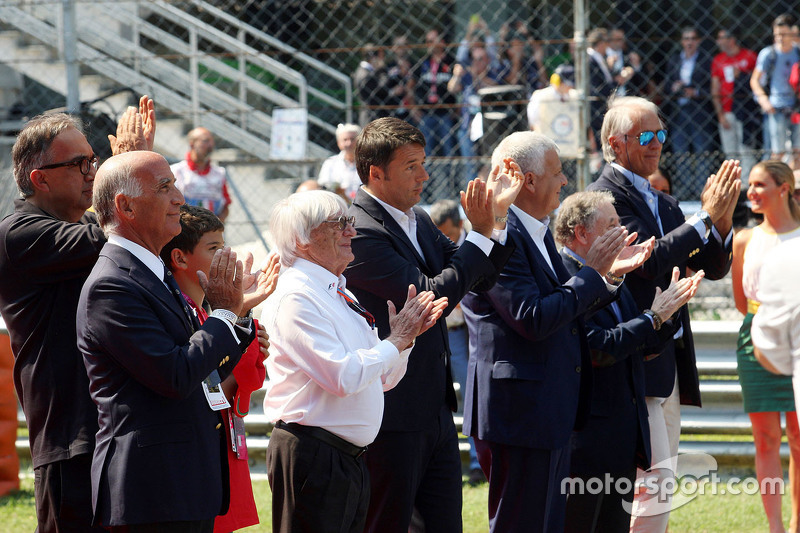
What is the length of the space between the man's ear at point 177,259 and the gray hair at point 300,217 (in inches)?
14.8

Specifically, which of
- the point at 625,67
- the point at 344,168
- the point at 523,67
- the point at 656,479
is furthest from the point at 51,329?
the point at 625,67

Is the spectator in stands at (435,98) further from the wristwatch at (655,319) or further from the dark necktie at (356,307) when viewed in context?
the dark necktie at (356,307)

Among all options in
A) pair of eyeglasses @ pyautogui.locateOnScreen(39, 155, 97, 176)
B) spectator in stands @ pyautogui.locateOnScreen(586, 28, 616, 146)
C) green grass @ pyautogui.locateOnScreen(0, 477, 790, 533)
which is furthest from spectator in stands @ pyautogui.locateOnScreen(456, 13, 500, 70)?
pair of eyeglasses @ pyautogui.locateOnScreen(39, 155, 97, 176)

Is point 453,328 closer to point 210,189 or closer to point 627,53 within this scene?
point 210,189

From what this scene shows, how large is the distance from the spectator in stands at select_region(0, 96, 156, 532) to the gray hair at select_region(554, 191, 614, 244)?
6.56 feet

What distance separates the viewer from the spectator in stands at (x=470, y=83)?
9.40m

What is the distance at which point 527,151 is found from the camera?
3951mm

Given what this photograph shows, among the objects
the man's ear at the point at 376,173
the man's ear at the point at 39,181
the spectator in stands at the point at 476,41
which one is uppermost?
the spectator in stands at the point at 476,41

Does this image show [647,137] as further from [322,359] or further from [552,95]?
[552,95]

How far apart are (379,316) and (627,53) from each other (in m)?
7.32

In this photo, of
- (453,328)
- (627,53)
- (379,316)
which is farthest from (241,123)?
(379,316)

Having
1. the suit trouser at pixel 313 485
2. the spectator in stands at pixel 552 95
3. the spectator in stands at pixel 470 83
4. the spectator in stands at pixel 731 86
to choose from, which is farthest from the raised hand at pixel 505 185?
the spectator in stands at pixel 731 86

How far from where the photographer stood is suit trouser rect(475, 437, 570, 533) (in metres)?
3.68

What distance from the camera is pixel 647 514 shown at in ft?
14.1
